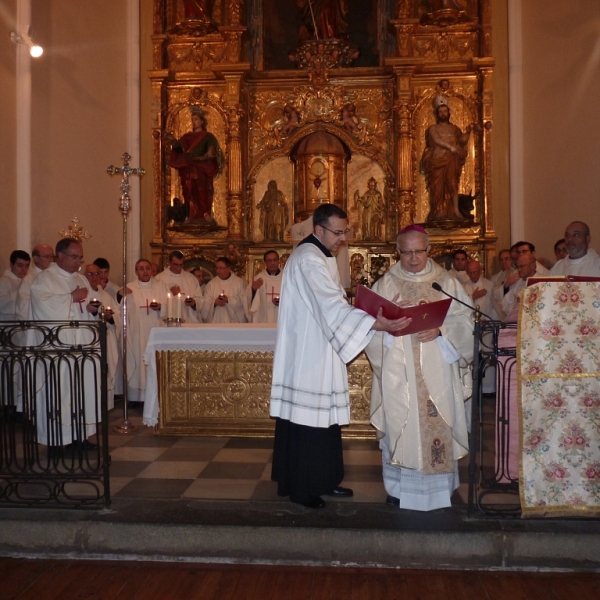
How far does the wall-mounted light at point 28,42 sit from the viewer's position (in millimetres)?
8508

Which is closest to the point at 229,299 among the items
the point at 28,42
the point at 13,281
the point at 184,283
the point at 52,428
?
the point at 184,283

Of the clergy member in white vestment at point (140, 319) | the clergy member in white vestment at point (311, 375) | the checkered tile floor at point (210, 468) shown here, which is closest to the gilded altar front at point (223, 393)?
the checkered tile floor at point (210, 468)

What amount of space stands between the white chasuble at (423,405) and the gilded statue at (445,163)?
706 cm

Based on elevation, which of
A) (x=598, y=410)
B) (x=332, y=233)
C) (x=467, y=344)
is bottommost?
(x=598, y=410)

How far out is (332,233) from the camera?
175 inches

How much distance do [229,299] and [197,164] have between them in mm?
2534

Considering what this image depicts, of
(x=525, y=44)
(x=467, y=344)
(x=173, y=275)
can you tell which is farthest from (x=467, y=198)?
(x=467, y=344)

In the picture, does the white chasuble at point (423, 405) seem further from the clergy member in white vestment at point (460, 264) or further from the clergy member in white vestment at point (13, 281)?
the clergy member in white vestment at point (460, 264)

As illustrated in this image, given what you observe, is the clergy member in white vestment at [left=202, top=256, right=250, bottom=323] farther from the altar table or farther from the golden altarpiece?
the altar table

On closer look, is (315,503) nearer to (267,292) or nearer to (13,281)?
(13,281)

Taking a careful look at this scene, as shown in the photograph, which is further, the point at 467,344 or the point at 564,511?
the point at 467,344

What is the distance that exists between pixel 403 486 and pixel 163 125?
9.06 metres

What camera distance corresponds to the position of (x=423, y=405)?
14.4ft

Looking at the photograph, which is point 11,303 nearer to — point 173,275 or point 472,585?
point 173,275
